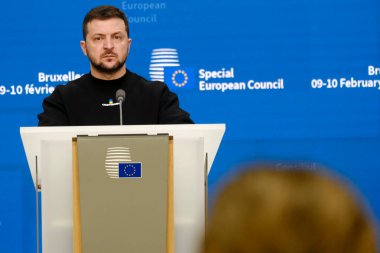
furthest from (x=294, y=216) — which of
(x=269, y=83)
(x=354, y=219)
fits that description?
(x=269, y=83)

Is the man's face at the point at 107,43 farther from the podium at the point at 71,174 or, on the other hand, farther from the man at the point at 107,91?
the podium at the point at 71,174

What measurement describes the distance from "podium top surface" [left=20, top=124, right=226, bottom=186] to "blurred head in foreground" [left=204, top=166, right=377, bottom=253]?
5.12 feet

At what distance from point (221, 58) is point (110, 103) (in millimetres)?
1427

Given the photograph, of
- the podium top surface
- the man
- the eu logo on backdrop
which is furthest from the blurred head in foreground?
the eu logo on backdrop

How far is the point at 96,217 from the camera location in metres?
2.21

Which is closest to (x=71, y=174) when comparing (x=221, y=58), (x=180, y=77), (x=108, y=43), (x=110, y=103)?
(x=110, y=103)

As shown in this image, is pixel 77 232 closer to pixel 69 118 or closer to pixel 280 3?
pixel 69 118

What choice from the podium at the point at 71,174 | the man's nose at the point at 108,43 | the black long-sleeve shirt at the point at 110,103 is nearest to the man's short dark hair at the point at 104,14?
the man's nose at the point at 108,43

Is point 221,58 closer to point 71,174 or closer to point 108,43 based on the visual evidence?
point 108,43

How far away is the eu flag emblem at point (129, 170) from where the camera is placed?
220 cm

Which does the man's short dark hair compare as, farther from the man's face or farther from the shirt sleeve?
the shirt sleeve

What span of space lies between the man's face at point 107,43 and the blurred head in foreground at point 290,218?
9.62 feet

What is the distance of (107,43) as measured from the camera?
348 centimetres

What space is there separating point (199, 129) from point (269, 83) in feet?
8.49
